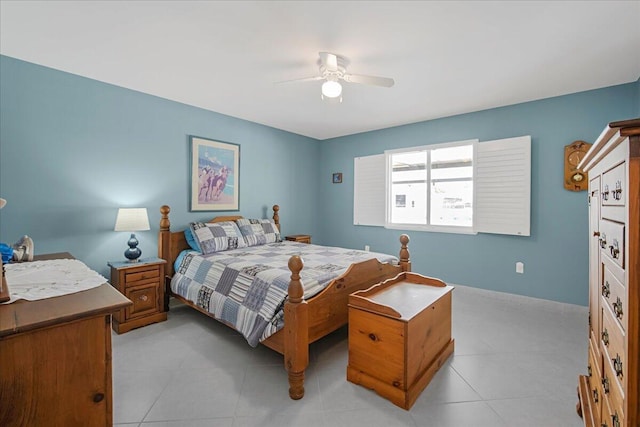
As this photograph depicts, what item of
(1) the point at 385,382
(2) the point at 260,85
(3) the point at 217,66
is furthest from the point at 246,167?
(1) the point at 385,382

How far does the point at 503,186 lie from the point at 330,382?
10.1 ft

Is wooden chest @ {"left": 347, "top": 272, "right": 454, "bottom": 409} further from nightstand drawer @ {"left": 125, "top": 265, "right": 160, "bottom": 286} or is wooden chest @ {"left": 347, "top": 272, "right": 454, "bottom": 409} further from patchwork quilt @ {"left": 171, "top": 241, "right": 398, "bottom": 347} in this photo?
nightstand drawer @ {"left": 125, "top": 265, "right": 160, "bottom": 286}

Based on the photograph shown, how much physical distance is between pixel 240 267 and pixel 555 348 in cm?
275

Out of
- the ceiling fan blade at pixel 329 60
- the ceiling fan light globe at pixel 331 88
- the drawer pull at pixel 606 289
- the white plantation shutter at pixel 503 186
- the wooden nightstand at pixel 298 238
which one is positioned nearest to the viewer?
the drawer pull at pixel 606 289

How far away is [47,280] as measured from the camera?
1362 mm

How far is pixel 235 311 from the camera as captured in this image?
90.6 inches

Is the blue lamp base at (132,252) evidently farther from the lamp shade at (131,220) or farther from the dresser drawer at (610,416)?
the dresser drawer at (610,416)

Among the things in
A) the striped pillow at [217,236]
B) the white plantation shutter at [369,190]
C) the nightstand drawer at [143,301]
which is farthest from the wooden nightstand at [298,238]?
the nightstand drawer at [143,301]

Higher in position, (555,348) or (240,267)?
(240,267)

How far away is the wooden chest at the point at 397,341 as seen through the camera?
1.71 metres

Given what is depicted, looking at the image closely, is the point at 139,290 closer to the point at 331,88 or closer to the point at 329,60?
the point at 331,88

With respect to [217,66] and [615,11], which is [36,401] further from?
[615,11]

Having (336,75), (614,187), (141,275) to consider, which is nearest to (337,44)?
(336,75)

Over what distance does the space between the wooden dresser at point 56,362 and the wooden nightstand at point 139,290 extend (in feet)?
6.10
